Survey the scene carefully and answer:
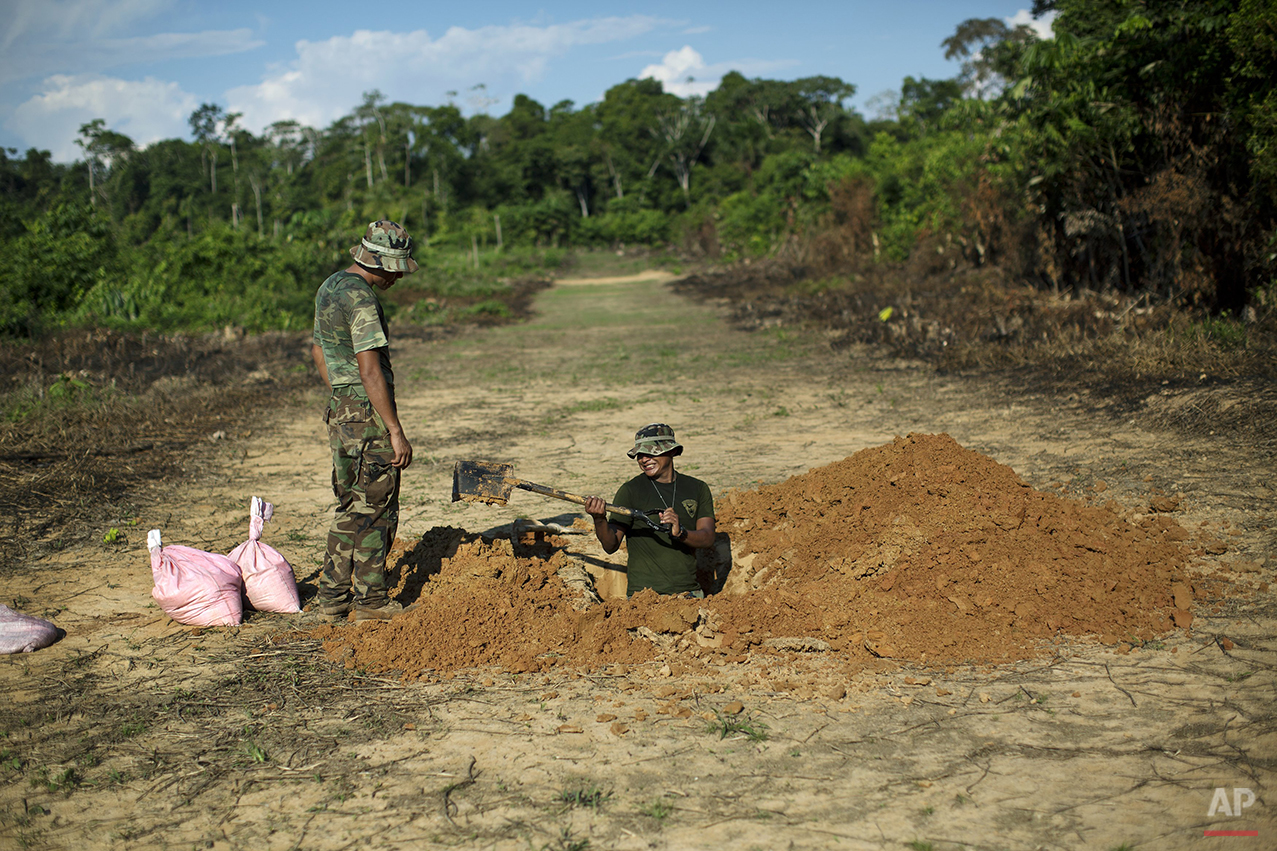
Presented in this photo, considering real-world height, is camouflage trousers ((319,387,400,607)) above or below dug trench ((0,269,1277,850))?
above

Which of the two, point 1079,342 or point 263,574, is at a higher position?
point 1079,342

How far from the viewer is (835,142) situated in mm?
52812

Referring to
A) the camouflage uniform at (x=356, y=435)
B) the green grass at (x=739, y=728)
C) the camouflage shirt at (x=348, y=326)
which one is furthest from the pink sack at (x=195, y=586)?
the green grass at (x=739, y=728)

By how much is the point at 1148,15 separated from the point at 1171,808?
1034 centimetres

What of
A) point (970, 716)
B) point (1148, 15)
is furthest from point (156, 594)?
point (1148, 15)

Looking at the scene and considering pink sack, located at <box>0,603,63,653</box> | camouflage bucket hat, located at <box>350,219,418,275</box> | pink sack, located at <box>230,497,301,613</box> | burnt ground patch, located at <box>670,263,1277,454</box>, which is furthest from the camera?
burnt ground patch, located at <box>670,263,1277,454</box>

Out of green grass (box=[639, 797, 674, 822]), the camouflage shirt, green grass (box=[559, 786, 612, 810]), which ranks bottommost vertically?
green grass (box=[639, 797, 674, 822])

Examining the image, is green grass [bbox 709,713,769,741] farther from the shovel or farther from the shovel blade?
the shovel blade

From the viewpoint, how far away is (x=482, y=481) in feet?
14.0

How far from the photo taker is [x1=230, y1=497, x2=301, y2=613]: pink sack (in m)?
4.19

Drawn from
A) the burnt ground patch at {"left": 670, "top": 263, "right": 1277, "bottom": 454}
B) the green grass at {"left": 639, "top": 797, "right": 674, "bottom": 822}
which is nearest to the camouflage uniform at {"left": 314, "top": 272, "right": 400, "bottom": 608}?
the green grass at {"left": 639, "top": 797, "right": 674, "bottom": 822}

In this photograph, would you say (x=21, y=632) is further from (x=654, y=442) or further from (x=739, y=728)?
(x=739, y=728)

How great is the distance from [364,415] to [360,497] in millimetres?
383

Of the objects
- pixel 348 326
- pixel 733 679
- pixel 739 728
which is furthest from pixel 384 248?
pixel 739 728
